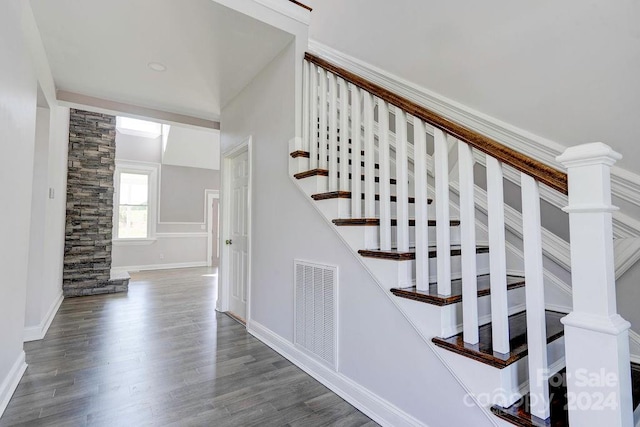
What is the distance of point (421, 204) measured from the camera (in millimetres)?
1601

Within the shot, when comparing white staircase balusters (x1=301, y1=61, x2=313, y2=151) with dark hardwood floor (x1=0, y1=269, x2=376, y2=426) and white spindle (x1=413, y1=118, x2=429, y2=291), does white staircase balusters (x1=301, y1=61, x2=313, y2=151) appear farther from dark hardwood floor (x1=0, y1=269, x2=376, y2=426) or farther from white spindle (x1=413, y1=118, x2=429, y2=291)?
dark hardwood floor (x1=0, y1=269, x2=376, y2=426)

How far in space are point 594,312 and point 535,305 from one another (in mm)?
190

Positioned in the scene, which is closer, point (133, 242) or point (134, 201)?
point (133, 242)

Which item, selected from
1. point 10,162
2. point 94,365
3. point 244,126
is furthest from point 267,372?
point 244,126

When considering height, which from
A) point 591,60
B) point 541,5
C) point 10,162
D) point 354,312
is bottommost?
point 354,312

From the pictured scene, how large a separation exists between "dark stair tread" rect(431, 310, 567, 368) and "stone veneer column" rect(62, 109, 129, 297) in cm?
517

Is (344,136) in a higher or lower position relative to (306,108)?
lower

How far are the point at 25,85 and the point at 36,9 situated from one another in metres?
0.59

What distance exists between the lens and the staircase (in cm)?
102

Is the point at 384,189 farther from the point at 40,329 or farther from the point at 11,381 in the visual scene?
the point at 40,329

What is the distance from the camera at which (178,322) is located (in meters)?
3.48

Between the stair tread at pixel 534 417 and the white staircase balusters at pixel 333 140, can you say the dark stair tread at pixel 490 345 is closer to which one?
the stair tread at pixel 534 417

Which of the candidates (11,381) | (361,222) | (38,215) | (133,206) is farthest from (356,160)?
(133,206)

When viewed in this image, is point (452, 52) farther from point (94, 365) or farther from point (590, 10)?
point (94, 365)
